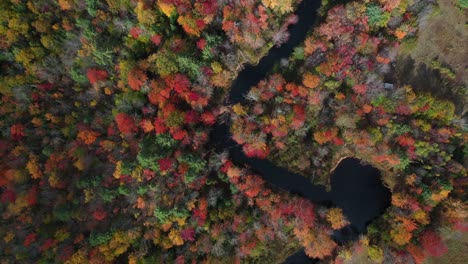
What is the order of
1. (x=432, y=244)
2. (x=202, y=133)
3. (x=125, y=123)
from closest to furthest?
(x=432, y=244) < (x=125, y=123) < (x=202, y=133)

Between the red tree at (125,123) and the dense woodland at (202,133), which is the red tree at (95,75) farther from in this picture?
the red tree at (125,123)

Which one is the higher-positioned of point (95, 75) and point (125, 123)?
point (95, 75)

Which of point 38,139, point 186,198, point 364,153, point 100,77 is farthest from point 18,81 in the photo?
point 364,153

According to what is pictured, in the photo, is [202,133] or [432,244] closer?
→ [432,244]

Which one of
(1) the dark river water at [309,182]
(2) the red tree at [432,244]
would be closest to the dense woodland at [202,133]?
(2) the red tree at [432,244]

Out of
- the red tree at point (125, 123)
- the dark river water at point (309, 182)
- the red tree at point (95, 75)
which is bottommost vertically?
the red tree at point (125, 123)

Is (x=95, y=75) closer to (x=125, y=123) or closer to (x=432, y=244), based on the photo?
(x=125, y=123)

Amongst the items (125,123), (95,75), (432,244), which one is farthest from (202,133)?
(432,244)
